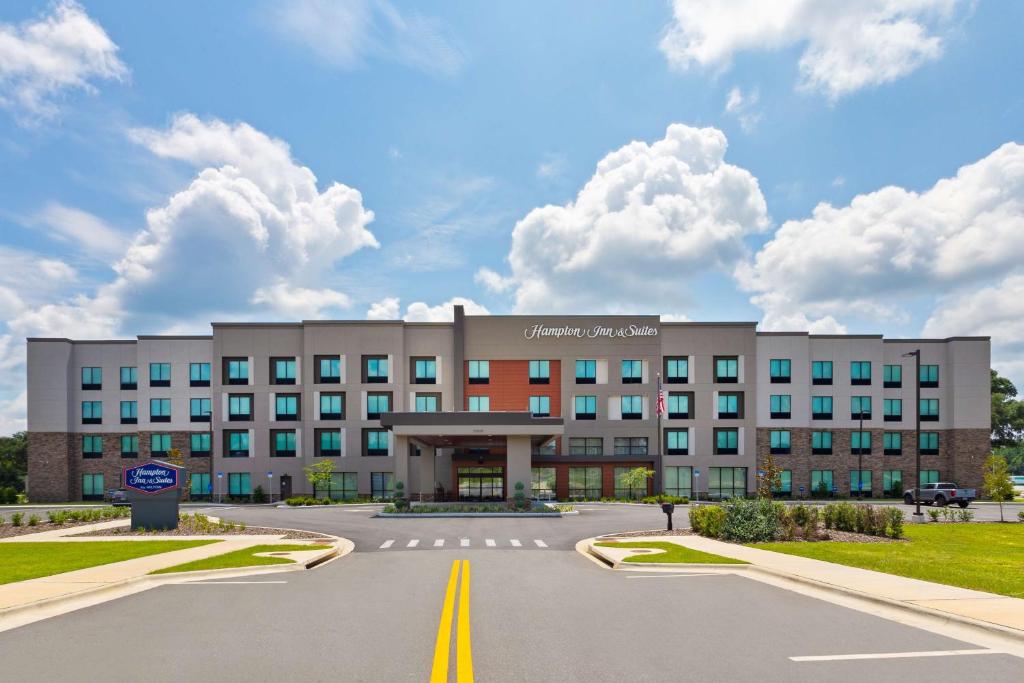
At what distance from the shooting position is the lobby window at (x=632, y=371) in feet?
191

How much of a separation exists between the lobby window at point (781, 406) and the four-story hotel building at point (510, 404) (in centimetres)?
12

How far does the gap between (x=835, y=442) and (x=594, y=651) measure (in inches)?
2288

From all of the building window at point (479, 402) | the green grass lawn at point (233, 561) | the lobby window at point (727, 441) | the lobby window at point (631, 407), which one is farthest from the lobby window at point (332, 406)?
the green grass lawn at point (233, 561)

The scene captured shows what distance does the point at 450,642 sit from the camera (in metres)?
9.60

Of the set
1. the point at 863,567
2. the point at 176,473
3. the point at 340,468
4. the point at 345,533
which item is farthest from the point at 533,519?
the point at 340,468

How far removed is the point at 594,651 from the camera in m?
9.01

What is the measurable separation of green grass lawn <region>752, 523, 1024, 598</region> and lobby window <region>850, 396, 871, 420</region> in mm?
33539

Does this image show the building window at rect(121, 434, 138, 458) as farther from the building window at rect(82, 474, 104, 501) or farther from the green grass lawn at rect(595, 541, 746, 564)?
the green grass lawn at rect(595, 541, 746, 564)

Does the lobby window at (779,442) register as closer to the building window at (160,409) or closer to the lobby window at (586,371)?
the lobby window at (586,371)

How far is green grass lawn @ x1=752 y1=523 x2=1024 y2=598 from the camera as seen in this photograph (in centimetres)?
1435

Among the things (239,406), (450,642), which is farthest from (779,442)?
(450,642)

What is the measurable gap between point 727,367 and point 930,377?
62.4 feet

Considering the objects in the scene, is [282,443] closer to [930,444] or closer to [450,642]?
[450,642]

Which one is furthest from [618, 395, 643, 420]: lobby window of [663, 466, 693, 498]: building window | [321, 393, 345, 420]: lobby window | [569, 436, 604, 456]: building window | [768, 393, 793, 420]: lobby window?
[321, 393, 345, 420]: lobby window
